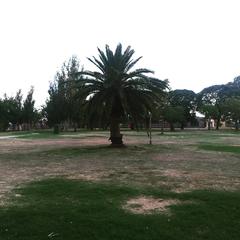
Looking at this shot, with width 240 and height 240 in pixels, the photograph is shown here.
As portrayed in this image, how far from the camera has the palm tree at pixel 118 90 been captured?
2656cm

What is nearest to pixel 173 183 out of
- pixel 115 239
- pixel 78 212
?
pixel 78 212

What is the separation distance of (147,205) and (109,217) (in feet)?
4.45

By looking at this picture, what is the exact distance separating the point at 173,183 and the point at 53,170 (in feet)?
15.9

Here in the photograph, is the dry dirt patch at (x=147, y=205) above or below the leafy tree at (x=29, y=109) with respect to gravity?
below

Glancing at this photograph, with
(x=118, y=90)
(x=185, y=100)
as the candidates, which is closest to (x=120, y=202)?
(x=118, y=90)

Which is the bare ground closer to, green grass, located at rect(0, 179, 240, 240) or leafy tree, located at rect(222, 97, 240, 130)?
green grass, located at rect(0, 179, 240, 240)

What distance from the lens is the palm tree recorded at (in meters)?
26.6

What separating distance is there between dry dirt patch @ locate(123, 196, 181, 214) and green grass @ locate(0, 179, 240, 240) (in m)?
0.18

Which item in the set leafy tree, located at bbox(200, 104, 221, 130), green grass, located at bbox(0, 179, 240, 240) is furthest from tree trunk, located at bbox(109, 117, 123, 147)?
leafy tree, located at bbox(200, 104, 221, 130)

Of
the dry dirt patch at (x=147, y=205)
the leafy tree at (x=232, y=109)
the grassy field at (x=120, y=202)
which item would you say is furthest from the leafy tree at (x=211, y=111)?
the dry dirt patch at (x=147, y=205)

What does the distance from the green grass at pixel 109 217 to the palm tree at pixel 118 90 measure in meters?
16.0

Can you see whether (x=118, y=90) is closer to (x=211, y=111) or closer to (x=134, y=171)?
(x=134, y=171)

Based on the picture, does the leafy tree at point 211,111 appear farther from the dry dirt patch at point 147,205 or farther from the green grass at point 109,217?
the dry dirt patch at point 147,205

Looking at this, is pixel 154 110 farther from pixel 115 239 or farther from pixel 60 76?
pixel 60 76
